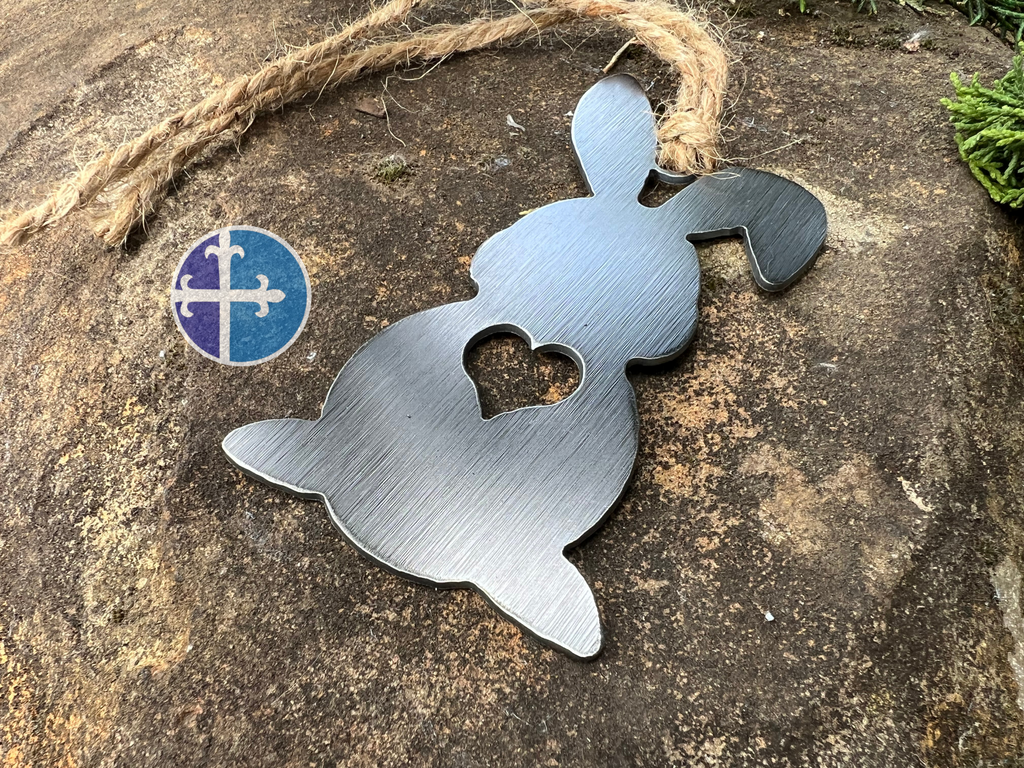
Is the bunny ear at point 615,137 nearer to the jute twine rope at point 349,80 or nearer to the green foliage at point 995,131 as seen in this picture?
the jute twine rope at point 349,80

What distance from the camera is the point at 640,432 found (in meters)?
1.03

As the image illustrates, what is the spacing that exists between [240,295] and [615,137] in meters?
0.69

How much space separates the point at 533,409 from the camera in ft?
3.35

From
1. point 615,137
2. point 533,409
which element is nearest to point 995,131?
point 615,137

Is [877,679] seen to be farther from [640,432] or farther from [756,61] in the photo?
[756,61]

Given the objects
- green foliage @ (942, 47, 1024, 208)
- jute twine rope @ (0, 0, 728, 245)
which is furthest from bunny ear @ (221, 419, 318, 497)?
green foliage @ (942, 47, 1024, 208)

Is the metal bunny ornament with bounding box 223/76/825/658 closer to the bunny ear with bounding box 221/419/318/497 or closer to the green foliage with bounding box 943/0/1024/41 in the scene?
the bunny ear with bounding box 221/419/318/497

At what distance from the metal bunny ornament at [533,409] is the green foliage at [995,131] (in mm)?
294

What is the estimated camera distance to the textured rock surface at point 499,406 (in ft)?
2.77

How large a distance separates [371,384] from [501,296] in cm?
24

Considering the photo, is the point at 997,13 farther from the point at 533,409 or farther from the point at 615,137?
the point at 533,409

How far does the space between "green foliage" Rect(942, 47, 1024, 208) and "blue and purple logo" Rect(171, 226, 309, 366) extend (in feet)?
3.71

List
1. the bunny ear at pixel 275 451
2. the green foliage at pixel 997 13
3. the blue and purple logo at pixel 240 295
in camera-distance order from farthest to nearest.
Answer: the green foliage at pixel 997 13, the blue and purple logo at pixel 240 295, the bunny ear at pixel 275 451

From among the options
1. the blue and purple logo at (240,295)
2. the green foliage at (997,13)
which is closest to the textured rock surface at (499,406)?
the blue and purple logo at (240,295)
